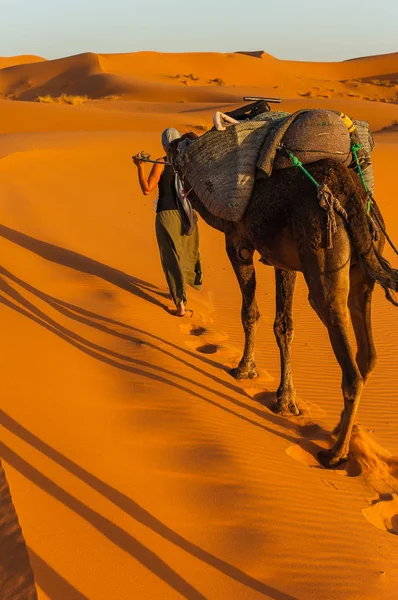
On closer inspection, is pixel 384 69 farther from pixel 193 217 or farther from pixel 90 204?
pixel 193 217

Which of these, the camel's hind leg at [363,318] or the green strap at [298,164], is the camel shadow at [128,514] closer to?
the camel's hind leg at [363,318]

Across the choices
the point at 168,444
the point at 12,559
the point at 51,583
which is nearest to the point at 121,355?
the point at 168,444

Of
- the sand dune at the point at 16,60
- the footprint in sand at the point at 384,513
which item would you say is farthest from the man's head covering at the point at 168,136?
the sand dune at the point at 16,60

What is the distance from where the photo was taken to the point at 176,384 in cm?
546

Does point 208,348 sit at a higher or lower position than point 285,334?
lower

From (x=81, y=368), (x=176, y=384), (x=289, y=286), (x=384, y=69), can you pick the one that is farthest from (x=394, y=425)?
(x=384, y=69)

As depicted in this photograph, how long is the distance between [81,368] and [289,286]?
2041 millimetres

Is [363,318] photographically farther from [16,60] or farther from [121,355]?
[16,60]

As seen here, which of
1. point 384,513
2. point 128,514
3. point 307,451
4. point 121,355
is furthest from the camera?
point 121,355

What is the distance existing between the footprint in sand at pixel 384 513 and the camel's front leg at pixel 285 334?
1378 millimetres

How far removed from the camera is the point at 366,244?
13.9 feet

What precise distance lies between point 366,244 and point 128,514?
2.41 meters

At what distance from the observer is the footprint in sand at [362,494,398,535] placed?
3852mm

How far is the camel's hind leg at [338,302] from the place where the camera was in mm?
4234
